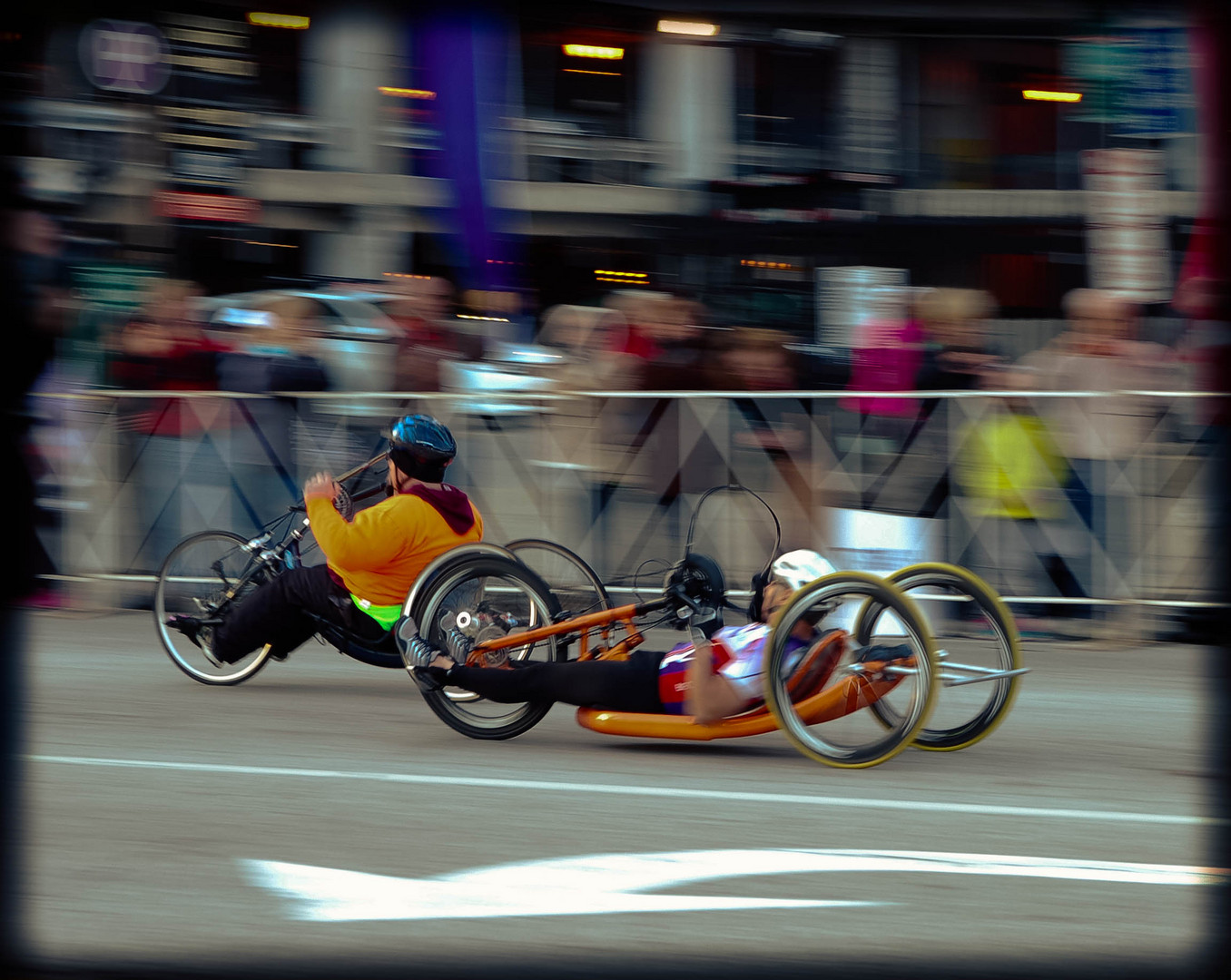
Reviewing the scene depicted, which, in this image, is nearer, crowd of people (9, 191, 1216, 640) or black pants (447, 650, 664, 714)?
black pants (447, 650, 664, 714)

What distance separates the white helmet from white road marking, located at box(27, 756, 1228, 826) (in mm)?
854

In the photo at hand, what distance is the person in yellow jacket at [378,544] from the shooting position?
6766 millimetres

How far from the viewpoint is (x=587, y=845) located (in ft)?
15.7

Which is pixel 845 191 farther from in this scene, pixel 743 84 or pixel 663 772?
pixel 663 772

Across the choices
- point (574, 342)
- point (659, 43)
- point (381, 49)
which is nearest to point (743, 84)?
point (659, 43)

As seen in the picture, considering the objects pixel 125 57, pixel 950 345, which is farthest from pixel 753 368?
pixel 125 57

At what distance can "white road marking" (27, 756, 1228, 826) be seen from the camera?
5227 millimetres

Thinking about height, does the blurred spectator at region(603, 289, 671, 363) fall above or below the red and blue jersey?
above

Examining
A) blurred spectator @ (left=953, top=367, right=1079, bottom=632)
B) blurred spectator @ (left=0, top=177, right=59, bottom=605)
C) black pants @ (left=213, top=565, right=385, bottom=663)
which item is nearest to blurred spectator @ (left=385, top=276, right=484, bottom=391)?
black pants @ (left=213, top=565, right=385, bottom=663)

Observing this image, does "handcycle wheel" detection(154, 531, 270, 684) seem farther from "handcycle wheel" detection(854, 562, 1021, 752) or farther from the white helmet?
"handcycle wheel" detection(854, 562, 1021, 752)

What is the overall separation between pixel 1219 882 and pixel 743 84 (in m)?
18.7

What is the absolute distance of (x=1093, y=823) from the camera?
5113 millimetres

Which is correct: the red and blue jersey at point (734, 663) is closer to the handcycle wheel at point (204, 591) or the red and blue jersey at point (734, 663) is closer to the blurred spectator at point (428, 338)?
the handcycle wheel at point (204, 591)

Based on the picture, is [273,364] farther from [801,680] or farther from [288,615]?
[801,680]
